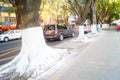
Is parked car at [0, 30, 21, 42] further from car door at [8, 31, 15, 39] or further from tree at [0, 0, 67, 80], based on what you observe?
tree at [0, 0, 67, 80]

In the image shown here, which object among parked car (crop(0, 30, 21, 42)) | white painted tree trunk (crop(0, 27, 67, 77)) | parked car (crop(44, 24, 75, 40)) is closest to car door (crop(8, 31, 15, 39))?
parked car (crop(0, 30, 21, 42))

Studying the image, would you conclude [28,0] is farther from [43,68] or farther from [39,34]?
[43,68]

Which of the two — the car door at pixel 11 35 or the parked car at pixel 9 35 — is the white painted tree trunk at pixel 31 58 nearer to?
the parked car at pixel 9 35

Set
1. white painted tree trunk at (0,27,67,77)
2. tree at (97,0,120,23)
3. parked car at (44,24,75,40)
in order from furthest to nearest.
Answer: tree at (97,0,120,23) → parked car at (44,24,75,40) → white painted tree trunk at (0,27,67,77)

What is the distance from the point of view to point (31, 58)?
9.35 m

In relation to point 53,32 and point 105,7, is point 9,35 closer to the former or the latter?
point 53,32

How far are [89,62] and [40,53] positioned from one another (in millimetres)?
2065

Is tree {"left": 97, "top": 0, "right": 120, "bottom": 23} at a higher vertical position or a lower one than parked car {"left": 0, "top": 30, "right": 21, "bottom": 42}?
higher

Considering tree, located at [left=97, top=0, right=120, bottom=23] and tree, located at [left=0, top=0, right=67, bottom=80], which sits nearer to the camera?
tree, located at [left=0, top=0, right=67, bottom=80]

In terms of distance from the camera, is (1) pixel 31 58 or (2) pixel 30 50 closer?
(1) pixel 31 58

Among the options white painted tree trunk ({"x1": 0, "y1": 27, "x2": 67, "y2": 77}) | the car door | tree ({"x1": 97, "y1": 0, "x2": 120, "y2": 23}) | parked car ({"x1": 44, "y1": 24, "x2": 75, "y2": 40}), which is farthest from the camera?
tree ({"x1": 97, "y1": 0, "x2": 120, "y2": 23})

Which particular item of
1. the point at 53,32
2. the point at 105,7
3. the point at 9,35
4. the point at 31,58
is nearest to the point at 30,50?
the point at 31,58

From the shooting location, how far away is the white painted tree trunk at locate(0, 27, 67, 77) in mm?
8570

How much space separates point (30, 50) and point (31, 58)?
359mm
